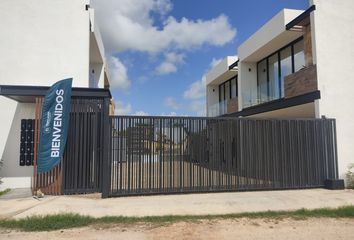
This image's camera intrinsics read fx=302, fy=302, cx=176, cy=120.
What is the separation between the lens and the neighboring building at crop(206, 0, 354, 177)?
11.2 meters

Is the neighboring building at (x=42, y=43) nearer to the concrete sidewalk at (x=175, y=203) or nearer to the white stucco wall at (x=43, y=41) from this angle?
the white stucco wall at (x=43, y=41)

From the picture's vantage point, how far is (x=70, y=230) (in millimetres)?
6211

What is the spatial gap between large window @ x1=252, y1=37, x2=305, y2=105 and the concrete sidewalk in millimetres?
6620

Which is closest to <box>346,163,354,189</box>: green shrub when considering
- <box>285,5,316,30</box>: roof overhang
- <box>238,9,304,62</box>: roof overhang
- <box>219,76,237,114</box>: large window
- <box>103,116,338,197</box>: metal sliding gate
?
<box>103,116,338,197</box>: metal sliding gate

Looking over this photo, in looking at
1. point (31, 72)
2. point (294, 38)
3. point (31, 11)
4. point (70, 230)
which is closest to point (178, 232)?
point (70, 230)

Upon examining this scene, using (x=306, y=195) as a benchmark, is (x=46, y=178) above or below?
above

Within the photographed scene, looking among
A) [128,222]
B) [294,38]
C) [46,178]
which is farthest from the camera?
[294,38]

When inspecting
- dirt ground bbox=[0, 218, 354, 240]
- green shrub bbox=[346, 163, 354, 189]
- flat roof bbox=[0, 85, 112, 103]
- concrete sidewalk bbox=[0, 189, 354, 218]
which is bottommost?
dirt ground bbox=[0, 218, 354, 240]

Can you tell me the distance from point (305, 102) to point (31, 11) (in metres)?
11.3

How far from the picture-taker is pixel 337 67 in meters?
11.4

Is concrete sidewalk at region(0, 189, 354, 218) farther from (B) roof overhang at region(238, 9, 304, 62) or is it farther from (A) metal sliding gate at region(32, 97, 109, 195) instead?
(B) roof overhang at region(238, 9, 304, 62)

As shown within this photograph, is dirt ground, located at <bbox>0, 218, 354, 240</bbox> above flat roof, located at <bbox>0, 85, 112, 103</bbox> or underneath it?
underneath

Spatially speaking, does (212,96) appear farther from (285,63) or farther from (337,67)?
(337,67)

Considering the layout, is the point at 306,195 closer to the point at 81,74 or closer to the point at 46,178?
the point at 46,178
